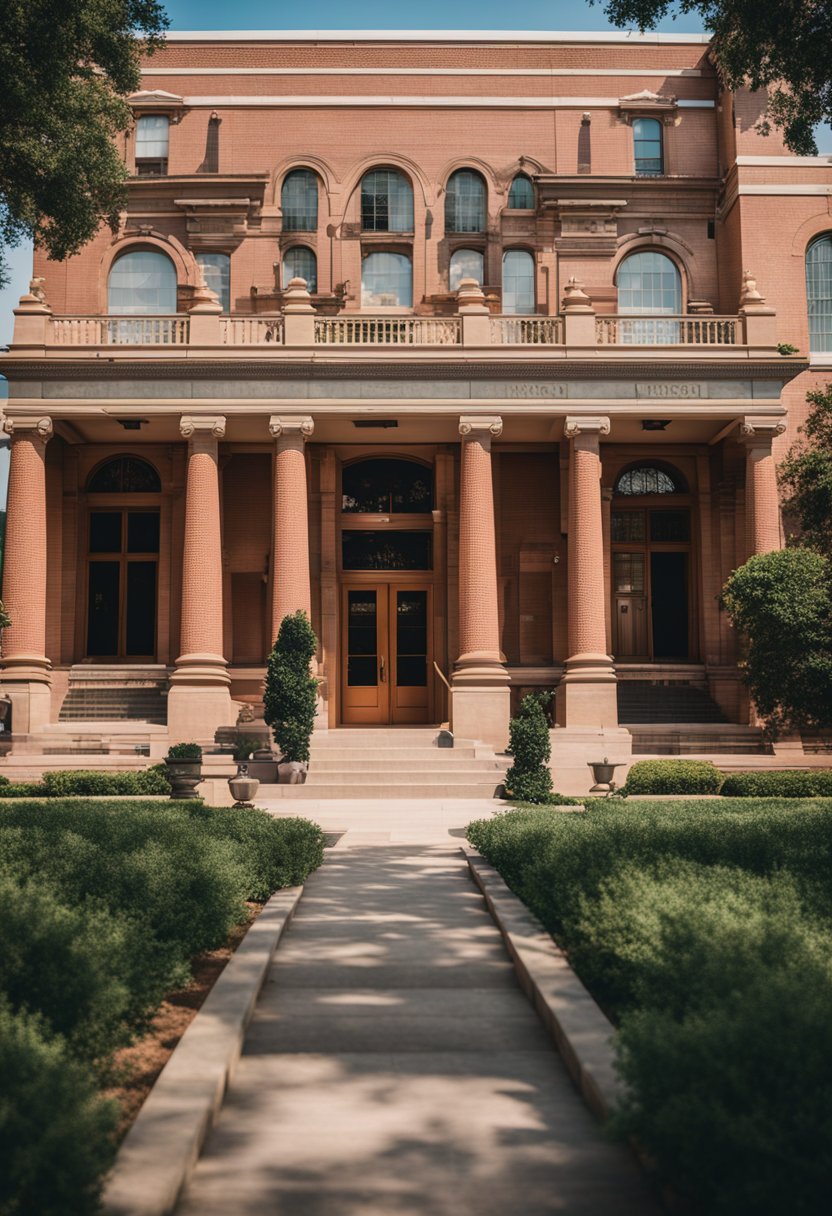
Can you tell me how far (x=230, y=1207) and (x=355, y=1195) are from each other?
1.57 ft

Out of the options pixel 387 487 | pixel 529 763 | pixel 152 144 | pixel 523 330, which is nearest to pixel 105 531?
pixel 387 487

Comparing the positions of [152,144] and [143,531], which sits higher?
[152,144]

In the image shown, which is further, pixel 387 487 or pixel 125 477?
pixel 387 487

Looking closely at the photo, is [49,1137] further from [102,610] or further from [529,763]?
[102,610]

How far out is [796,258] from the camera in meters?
33.4

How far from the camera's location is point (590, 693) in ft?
93.7

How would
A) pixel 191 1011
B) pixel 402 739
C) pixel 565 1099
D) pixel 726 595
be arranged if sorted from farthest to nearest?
pixel 402 739 < pixel 726 595 < pixel 191 1011 < pixel 565 1099

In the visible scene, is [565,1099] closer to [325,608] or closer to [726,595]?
[726,595]

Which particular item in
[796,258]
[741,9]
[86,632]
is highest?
[796,258]

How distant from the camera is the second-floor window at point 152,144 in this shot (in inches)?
1407

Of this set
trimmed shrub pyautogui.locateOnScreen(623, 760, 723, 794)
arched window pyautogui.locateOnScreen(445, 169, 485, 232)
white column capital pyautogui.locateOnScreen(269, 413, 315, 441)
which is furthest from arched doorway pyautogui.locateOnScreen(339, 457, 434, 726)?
trimmed shrub pyautogui.locateOnScreen(623, 760, 723, 794)

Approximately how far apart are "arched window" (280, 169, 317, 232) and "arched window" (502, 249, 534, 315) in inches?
225

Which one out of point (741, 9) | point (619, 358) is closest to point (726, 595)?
point (619, 358)

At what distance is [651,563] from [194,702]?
44.1ft
